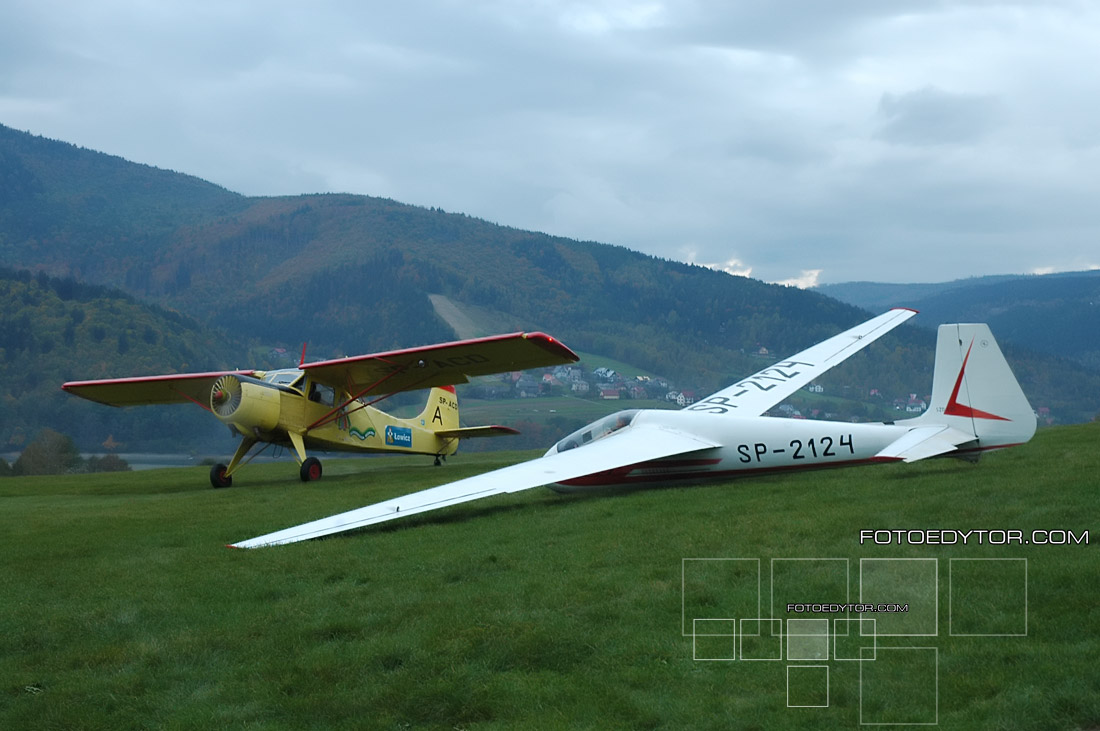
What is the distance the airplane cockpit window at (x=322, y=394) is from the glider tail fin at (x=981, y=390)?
46.3 ft

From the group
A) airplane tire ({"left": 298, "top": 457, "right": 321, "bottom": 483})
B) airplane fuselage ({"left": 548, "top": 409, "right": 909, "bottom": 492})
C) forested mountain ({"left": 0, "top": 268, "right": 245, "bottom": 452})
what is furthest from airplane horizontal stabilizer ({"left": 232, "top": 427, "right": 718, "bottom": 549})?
forested mountain ({"left": 0, "top": 268, "right": 245, "bottom": 452})

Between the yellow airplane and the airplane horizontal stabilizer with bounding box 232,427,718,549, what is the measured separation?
3107mm

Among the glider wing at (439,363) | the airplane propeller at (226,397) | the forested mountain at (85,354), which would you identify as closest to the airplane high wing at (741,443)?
the glider wing at (439,363)

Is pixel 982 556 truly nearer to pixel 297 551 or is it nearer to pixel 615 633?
pixel 615 633

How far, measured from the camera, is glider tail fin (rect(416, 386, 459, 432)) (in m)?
25.4

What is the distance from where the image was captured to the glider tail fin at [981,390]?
1139 centimetres

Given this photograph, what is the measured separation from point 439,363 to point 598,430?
5.67 meters

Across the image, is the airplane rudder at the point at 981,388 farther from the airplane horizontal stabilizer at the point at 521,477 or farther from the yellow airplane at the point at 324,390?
the yellow airplane at the point at 324,390

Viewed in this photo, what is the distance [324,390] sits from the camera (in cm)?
2136

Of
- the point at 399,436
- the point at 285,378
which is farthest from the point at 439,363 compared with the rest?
the point at 399,436

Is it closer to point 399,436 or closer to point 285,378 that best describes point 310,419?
point 285,378

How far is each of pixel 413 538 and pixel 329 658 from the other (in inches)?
166

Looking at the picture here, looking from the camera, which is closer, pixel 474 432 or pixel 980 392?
pixel 980 392

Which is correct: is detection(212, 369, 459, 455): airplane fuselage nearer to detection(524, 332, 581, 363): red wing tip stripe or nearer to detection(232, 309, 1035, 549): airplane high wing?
detection(524, 332, 581, 363): red wing tip stripe
